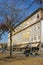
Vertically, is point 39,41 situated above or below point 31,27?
below

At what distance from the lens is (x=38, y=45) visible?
5438 centimetres

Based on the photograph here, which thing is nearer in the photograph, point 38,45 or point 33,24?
point 38,45

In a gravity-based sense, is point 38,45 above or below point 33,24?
below

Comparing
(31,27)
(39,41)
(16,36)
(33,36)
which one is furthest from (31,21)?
(16,36)

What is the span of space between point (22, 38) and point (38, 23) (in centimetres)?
1687

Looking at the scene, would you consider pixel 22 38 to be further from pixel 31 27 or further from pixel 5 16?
pixel 5 16

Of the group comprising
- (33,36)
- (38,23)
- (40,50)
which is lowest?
(40,50)

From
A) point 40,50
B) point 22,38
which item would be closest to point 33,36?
point 40,50

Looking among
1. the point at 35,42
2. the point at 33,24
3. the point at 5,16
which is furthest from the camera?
the point at 33,24

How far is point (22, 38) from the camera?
238 feet

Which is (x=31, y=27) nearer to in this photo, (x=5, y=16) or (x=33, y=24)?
(x=33, y=24)

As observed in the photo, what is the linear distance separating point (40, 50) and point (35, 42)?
4704mm

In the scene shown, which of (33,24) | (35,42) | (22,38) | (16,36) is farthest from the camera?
(16,36)

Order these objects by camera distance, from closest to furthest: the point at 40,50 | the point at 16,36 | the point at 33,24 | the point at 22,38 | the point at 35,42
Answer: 1. the point at 40,50
2. the point at 35,42
3. the point at 33,24
4. the point at 22,38
5. the point at 16,36
